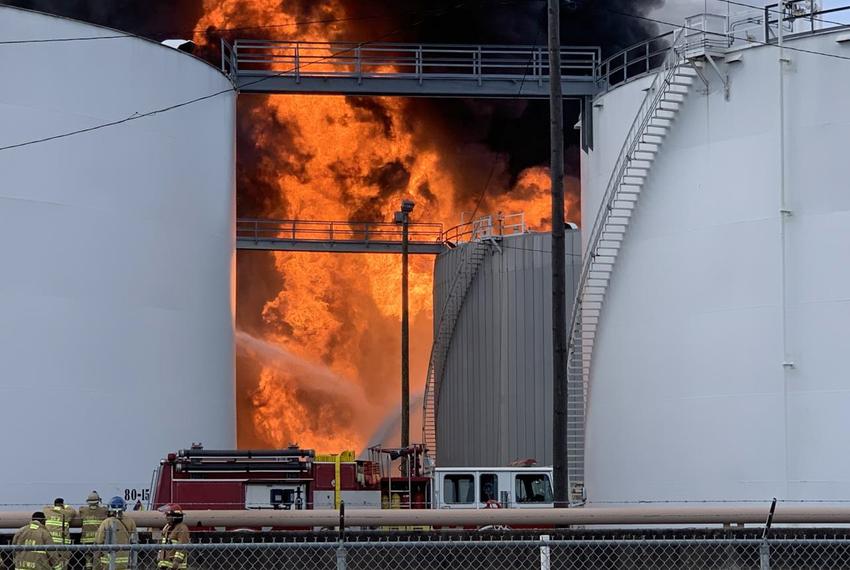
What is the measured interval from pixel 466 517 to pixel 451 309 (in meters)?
25.9

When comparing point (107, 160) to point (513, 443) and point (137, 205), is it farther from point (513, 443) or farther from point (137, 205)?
point (513, 443)

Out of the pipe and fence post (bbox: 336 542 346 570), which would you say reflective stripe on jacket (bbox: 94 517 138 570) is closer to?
the pipe

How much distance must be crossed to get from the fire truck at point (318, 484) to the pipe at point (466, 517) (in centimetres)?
715

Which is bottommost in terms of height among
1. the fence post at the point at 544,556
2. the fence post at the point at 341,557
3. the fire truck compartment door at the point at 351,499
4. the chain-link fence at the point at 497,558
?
the fire truck compartment door at the point at 351,499

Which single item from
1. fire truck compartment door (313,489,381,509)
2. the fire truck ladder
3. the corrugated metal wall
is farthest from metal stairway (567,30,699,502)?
the fire truck ladder

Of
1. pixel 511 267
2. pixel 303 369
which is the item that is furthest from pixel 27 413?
pixel 303 369

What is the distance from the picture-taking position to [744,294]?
88.5 ft

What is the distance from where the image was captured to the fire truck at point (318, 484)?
83.4 feet

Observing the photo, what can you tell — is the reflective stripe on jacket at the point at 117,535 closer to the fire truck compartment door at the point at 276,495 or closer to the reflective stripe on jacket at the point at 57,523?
the reflective stripe on jacket at the point at 57,523

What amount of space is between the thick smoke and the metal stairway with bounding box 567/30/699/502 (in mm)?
27837

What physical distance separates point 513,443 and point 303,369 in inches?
782

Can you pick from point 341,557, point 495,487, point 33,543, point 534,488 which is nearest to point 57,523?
point 33,543

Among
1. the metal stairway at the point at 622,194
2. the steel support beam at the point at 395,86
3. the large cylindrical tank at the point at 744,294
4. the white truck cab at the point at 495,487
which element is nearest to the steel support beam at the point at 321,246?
the steel support beam at the point at 395,86

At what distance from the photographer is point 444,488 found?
27.0 meters
